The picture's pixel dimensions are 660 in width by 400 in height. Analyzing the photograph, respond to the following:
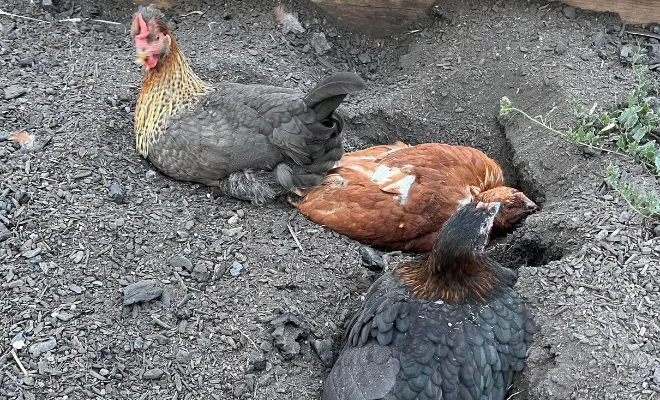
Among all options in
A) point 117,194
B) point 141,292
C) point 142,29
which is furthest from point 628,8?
point 141,292

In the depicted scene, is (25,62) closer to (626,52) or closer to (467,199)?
(467,199)

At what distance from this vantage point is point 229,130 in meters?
3.46

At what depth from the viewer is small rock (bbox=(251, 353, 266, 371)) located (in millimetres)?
2756

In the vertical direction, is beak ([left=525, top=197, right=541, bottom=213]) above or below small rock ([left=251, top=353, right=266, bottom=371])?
above

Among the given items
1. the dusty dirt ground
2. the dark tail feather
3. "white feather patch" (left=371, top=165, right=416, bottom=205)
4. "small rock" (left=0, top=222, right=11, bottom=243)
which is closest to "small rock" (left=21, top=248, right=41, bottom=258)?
the dusty dirt ground

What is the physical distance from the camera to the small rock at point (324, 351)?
2.89 meters

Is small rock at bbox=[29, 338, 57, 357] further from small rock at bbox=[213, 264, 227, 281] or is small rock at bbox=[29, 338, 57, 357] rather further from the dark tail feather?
the dark tail feather

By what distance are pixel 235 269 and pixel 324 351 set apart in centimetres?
57

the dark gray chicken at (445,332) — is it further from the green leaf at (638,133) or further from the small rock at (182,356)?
the green leaf at (638,133)

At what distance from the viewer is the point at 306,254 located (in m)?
3.26

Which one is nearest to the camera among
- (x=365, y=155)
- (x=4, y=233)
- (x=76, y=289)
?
(x=76, y=289)

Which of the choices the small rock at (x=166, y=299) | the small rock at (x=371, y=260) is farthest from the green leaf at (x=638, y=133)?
the small rock at (x=166, y=299)

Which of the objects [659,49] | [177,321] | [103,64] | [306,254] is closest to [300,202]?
[306,254]

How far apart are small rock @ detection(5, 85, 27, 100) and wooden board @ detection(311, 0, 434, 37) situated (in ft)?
6.29
